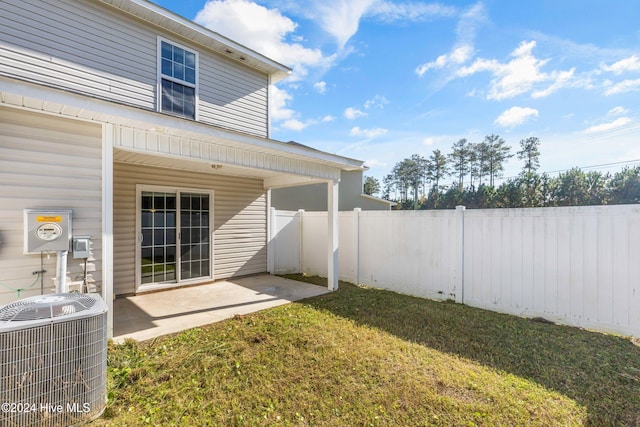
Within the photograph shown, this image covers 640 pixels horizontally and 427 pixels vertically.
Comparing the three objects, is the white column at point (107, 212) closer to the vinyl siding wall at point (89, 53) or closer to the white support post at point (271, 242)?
the vinyl siding wall at point (89, 53)

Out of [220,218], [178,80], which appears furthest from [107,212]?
[178,80]

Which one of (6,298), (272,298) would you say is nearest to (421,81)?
(272,298)

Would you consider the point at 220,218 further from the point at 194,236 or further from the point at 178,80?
the point at 178,80

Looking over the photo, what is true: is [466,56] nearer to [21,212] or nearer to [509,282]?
[509,282]

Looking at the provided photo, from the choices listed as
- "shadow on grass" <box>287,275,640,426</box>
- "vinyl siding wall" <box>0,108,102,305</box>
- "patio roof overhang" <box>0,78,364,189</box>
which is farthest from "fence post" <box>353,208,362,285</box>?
"vinyl siding wall" <box>0,108,102,305</box>

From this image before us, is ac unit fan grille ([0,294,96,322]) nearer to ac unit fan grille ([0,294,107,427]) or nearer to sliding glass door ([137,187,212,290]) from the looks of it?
ac unit fan grille ([0,294,107,427])

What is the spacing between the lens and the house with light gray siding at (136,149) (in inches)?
114

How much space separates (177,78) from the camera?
19.3 ft

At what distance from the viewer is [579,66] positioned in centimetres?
897

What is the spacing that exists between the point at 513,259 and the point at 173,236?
6570 mm

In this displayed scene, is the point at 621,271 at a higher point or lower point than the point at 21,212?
lower

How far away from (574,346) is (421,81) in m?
9.49

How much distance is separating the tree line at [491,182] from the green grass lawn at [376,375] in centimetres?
2341

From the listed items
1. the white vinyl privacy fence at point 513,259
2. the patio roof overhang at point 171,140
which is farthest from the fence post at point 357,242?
the patio roof overhang at point 171,140
